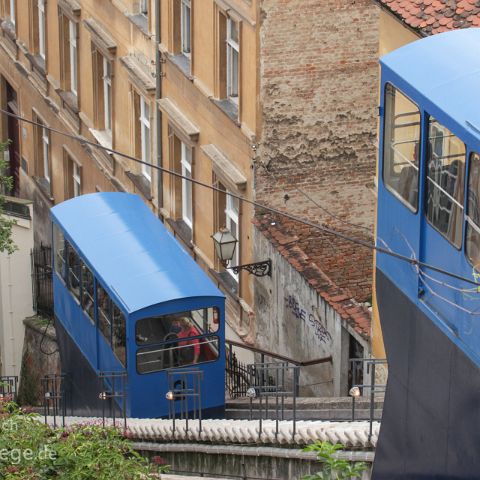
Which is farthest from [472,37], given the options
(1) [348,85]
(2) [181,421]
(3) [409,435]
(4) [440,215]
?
(1) [348,85]

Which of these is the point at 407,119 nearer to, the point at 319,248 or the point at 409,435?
the point at 409,435

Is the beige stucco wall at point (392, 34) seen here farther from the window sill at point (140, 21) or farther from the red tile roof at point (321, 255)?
the window sill at point (140, 21)

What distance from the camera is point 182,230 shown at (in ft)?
90.3

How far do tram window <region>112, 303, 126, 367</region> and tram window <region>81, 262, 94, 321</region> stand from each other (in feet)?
3.55

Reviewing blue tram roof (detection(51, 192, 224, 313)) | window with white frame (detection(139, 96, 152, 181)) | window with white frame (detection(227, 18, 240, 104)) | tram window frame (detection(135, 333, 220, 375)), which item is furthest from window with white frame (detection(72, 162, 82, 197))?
tram window frame (detection(135, 333, 220, 375))

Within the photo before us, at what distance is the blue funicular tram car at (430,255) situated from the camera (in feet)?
44.3

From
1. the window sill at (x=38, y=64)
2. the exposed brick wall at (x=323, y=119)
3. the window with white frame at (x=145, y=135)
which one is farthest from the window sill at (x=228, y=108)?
the window sill at (x=38, y=64)

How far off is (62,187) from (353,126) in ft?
36.7

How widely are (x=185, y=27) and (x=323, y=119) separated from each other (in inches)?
155

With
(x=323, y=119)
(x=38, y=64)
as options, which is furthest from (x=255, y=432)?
(x=38, y=64)

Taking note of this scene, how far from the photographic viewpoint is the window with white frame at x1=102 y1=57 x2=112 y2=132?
31094 mm

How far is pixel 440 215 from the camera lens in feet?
46.4

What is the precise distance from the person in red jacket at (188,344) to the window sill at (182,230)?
19.3ft

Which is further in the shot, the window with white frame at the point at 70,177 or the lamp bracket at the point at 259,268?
the window with white frame at the point at 70,177
